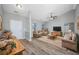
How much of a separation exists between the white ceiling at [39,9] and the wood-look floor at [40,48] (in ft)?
1.62

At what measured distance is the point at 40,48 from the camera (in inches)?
82.3

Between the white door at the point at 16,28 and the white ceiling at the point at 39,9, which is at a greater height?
the white ceiling at the point at 39,9

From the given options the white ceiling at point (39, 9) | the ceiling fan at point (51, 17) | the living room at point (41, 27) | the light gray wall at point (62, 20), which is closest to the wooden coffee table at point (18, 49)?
the living room at point (41, 27)

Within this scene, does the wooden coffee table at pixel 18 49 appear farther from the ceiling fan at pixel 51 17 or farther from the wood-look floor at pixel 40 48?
the ceiling fan at pixel 51 17

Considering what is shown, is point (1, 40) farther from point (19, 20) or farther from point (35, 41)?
point (35, 41)

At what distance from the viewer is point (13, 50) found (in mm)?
2020

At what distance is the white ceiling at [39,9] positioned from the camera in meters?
2.01

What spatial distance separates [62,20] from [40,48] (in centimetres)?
73

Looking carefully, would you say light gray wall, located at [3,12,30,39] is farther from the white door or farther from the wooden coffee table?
the wooden coffee table

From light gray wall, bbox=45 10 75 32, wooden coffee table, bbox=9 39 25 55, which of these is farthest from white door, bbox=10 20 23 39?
light gray wall, bbox=45 10 75 32

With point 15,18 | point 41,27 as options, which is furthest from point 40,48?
point 15,18

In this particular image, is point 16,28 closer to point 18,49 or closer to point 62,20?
point 18,49
